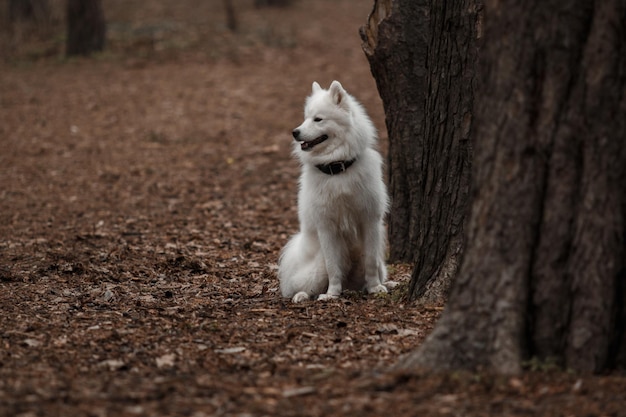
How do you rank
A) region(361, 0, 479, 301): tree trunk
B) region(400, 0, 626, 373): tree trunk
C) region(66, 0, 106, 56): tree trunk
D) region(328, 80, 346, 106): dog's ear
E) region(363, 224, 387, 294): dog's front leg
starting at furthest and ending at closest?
region(66, 0, 106, 56): tree trunk, region(328, 80, 346, 106): dog's ear, region(363, 224, 387, 294): dog's front leg, region(361, 0, 479, 301): tree trunk, region(400, 0, 626, 373): tree trunk

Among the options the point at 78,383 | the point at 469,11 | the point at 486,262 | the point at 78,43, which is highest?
the point at 78,43

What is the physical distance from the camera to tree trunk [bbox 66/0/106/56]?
1894cm

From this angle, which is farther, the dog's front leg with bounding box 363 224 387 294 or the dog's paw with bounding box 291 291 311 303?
the dog's front leg with bounding box 363 224 387 294

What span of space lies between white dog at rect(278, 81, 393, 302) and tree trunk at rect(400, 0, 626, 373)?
2.50m

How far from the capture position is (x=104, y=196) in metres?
11.0

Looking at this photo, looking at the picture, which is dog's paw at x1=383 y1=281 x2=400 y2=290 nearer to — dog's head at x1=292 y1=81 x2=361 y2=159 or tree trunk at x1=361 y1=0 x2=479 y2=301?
tree trunk at x1=361 y1=0 x2=479 y2=301

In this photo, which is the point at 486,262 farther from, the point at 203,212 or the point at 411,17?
the point at 203,212

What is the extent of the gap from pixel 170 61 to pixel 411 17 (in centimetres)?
1262

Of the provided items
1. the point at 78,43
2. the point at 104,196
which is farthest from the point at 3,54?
the point at 104,196

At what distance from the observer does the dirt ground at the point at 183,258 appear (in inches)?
163

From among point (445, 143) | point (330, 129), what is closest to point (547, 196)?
point (445, 143)

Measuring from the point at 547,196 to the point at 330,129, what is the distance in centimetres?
303

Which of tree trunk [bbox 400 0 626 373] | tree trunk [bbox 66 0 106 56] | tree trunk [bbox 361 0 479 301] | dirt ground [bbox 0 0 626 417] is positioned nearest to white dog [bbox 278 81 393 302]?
dirt ground [bbox 0 0 626 417]

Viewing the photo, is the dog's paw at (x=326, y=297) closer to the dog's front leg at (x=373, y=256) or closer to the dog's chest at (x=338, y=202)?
the dog's front leg at (x=373, y=256)
